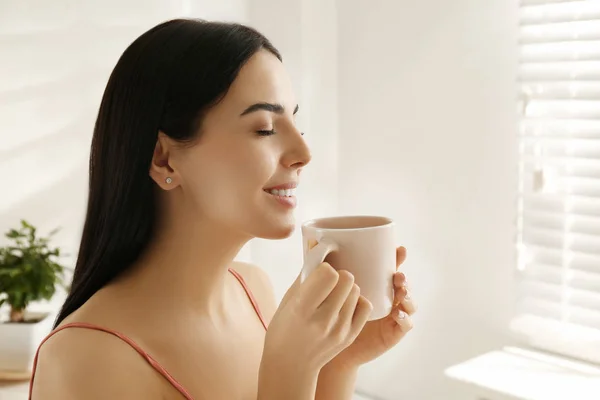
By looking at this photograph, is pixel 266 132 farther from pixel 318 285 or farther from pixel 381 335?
pixel 381 335

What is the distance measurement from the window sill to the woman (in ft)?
2.03

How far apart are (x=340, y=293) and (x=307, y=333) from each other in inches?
2.6

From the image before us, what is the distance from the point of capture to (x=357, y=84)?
6.95ft

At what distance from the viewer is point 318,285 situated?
786 mm

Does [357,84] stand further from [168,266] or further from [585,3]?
[168,266]

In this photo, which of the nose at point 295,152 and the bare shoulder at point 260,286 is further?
the bare shoulder at point 260,286

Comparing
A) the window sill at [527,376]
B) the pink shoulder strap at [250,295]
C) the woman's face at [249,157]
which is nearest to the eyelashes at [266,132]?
the woman's face at [249,157]

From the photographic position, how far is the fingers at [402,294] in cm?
87

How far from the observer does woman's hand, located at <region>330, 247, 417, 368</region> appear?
958 millimetres

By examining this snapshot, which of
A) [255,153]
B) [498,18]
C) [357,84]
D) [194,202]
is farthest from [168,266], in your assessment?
[357,84]

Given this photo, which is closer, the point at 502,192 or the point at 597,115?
the point at 597,115

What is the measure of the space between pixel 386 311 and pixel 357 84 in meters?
1.35

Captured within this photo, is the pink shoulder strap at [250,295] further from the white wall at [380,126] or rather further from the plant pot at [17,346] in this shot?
the white wall at [380,126]

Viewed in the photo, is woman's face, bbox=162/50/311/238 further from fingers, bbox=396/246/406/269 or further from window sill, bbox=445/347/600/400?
window sill, bbox=445/347/600/400
